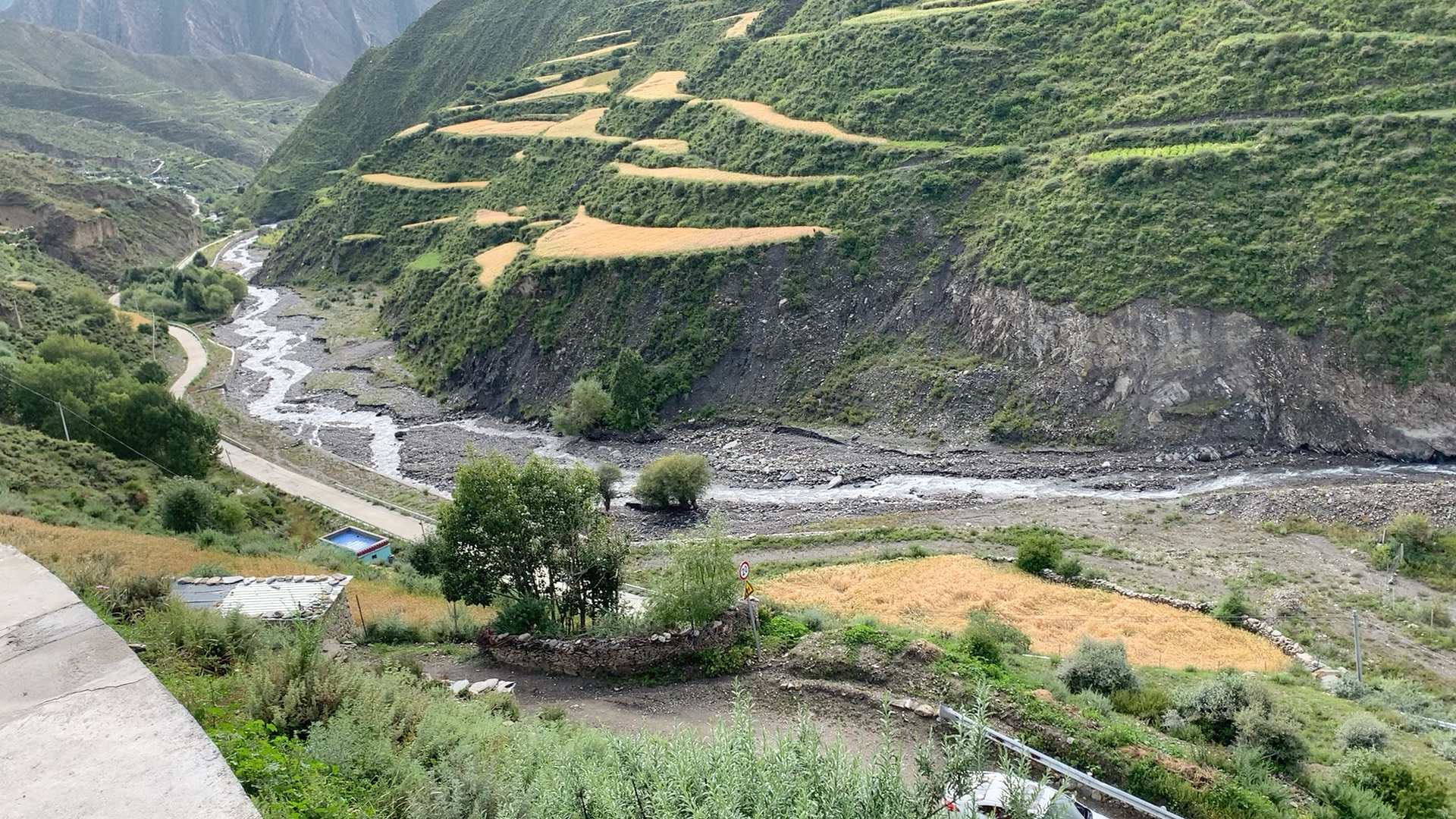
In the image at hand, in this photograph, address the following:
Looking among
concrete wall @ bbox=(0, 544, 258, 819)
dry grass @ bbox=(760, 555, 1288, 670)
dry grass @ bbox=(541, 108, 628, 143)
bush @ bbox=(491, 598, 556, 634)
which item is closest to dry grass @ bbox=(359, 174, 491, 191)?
dry grass @ bbox=(541, 108, 628, 143)

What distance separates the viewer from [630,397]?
163 feet

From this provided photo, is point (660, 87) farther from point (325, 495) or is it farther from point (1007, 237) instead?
point (325, 495)

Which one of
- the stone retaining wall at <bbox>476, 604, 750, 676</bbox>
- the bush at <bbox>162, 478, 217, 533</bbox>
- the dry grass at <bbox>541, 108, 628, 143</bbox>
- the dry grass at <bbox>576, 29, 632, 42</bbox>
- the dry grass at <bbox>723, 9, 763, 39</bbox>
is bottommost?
the stone retaining wall at <bbox>476, 604, 750, 676</bbox>

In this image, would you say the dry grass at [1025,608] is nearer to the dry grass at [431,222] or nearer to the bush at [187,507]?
the bush at [187,507]

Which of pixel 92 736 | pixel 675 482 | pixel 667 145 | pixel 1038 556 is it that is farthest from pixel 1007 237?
pixel 92 736

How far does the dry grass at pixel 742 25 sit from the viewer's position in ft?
245

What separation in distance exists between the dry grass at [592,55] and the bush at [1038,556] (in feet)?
237

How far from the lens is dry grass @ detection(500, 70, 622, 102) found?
8525cm

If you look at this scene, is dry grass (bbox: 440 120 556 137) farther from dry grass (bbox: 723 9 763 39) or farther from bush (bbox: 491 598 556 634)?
bush (bbox: 491 598 556 634)

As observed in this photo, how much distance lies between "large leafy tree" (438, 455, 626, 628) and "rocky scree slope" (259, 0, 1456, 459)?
2587 centimetres

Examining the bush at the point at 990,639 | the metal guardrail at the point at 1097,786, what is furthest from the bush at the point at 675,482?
the metal guardrail at the point at 1097,786

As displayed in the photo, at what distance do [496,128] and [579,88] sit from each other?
864 centimetres

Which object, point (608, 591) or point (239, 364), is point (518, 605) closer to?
point (608, 591)

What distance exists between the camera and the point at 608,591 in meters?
21.0
